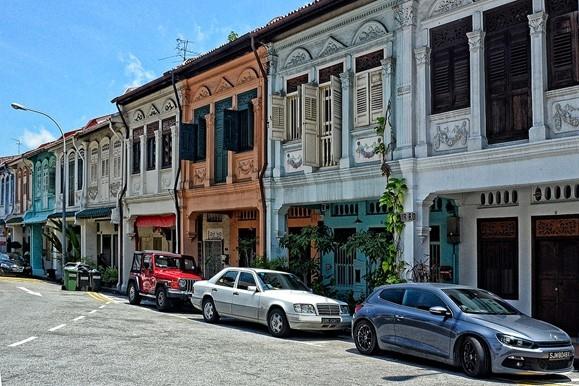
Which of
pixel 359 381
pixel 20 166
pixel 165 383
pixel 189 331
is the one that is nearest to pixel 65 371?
pixel 165 383

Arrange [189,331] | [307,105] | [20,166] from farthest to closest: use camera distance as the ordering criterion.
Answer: [20,166], [307,105], [189,331]

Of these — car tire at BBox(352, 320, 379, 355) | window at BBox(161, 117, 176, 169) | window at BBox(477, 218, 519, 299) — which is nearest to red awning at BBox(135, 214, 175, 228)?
window at BBox(161, 117, 176, 169)

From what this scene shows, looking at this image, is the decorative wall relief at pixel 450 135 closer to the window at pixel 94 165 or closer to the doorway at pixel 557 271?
the doorway at pixel 557 271

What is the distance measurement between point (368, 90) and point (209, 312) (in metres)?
7.15

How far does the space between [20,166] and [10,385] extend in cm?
4149

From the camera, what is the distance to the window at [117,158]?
33.1 m

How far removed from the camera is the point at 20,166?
48125 millimetres

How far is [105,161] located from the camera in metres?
34.7

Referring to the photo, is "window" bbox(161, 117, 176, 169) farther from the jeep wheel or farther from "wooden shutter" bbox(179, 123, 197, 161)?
the jeep wheel

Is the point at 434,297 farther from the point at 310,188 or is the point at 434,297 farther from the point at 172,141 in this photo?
the point at 172,141

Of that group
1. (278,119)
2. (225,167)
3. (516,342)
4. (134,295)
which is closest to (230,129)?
(225,167)

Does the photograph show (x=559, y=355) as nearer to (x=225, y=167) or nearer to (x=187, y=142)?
(x=225, y=167)

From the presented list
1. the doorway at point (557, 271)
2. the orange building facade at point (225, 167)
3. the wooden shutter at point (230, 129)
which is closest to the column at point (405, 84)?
the doorway at point (557, 271)

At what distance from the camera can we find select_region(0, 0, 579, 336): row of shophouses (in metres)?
14.6
